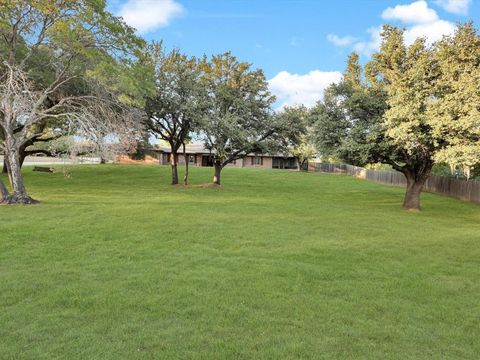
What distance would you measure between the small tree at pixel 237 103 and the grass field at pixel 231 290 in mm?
15114

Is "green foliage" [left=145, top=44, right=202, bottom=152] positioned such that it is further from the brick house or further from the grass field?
the brick house

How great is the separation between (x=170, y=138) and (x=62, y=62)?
42.0 ft


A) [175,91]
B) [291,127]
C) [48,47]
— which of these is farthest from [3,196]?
[291,127]

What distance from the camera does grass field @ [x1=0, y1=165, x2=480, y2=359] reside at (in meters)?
5.08

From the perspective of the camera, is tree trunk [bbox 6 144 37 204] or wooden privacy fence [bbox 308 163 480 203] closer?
tree trunk [bbox 6 144 37 204]

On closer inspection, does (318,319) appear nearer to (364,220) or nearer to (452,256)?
(452,256)

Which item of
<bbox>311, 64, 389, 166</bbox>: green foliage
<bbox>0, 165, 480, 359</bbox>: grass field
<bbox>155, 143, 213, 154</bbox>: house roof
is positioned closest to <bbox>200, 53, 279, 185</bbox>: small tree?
<bbox>311, 64, 389, 166</bbox>: green foliage

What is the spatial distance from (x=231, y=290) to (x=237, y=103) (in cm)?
2275

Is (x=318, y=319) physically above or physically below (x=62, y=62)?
below

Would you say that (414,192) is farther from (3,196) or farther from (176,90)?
(3,196)

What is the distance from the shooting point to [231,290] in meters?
7.13

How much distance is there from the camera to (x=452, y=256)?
1064 centimetres

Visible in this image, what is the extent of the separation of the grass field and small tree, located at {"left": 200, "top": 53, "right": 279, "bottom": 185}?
15.1 meters

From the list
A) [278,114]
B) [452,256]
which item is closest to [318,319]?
[452,256]
